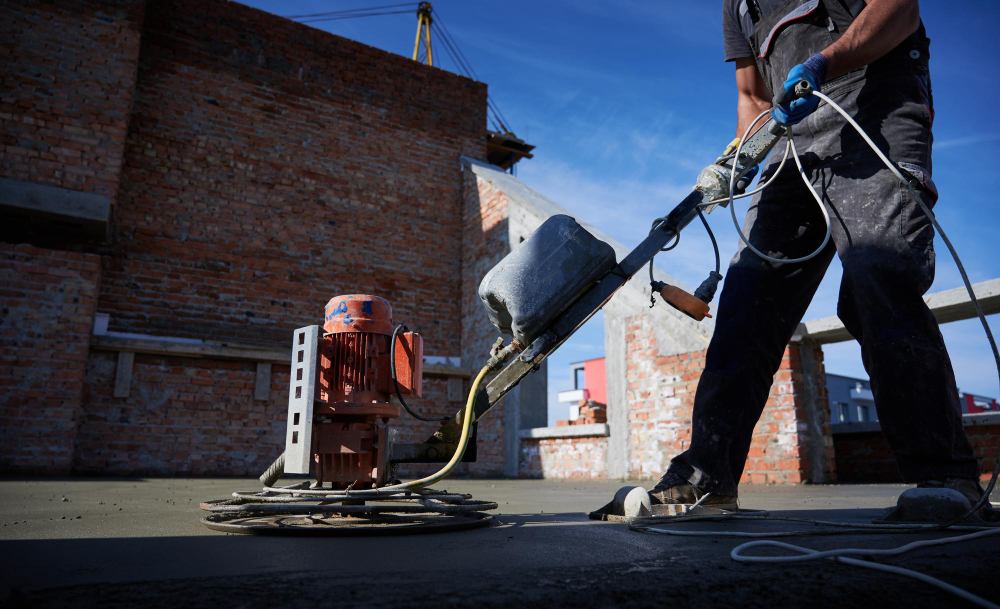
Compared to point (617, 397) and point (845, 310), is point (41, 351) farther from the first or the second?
point (845, 310)

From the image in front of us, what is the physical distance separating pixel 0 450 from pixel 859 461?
7650mm

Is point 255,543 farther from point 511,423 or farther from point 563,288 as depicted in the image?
point 511,423

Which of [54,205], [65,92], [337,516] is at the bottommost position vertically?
[337,516]

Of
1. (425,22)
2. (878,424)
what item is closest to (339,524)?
(878,424)

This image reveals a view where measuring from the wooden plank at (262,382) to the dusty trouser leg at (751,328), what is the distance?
20.0ft

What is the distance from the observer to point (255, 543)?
4.74 ft

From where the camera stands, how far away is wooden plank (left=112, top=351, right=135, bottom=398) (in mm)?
6531

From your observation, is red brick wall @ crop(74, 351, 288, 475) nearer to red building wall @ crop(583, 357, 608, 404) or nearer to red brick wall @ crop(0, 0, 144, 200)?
red brick wall @ crop(0, 0, 144, 200)

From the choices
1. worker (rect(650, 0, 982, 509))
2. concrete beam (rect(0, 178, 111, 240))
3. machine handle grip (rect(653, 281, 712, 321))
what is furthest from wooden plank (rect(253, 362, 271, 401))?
machine handle grip (rect(653, 281, 712, 321))

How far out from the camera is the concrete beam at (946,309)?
4371 mm

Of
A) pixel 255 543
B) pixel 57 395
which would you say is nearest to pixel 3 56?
pixel 57 395

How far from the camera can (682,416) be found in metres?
5.31

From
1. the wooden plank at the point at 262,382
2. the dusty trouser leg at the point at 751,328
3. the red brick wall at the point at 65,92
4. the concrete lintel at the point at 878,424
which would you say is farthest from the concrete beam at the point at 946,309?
the red brick wall at the point at 65,92

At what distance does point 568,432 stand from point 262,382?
137 inches
